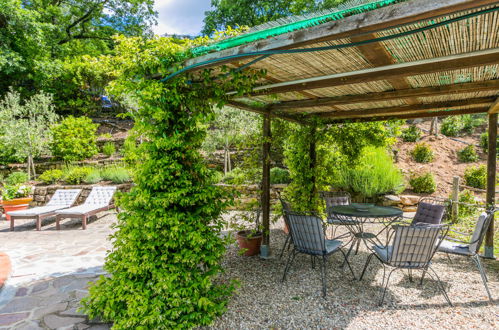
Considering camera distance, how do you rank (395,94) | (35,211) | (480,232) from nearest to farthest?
(480,232), (395,94), (35,211)

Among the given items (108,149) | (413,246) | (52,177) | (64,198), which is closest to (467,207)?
(413,246)

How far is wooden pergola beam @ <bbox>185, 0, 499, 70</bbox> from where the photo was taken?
4.50 ft

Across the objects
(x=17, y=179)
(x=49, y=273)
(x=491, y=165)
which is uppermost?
(x=491, y=165)

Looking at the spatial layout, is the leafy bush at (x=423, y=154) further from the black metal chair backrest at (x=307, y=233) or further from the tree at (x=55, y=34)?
the tree at (x=55, y=34)

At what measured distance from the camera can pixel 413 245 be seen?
2779mm

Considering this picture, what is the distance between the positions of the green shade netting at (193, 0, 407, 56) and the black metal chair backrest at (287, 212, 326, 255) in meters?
1.85

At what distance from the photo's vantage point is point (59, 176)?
8.54m

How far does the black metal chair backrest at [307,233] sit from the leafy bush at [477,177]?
6.43 metres

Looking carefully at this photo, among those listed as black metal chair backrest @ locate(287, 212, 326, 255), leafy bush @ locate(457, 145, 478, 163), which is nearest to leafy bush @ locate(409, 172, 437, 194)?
leafy bush @ locate(457, 145, 478, 163)

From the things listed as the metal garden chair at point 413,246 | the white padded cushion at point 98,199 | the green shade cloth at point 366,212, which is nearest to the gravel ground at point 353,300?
the metal garden chair at point 413,246

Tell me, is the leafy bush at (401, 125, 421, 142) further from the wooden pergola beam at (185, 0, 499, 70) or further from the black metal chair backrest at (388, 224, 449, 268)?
the wooden pergola beam at (185, 0, 499, 70)

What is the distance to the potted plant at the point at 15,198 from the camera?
6.95 metres

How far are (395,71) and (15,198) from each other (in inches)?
339

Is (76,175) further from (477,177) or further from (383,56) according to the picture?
(477,177)
